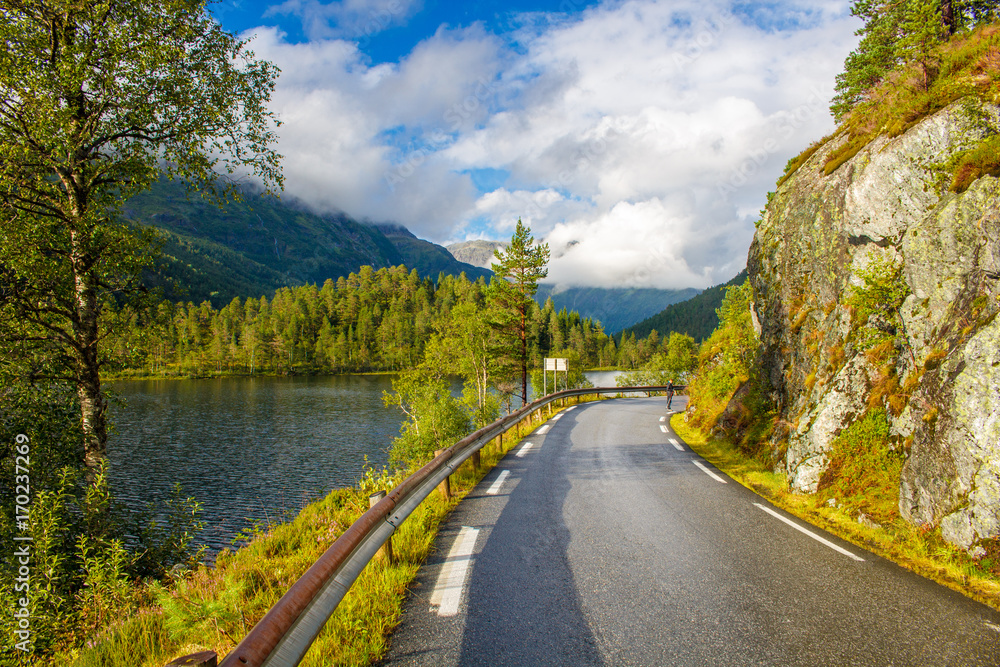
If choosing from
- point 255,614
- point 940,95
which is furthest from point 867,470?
point 255,614

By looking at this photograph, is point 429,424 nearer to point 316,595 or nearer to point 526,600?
point 526,600

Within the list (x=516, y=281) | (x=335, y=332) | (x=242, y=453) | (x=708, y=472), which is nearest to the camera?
(x=708, y=472)

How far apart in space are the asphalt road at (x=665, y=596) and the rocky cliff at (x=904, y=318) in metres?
1.37

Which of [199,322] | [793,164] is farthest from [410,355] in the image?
[793,164]

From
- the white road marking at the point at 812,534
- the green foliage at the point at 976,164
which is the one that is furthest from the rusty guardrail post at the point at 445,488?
the green foliage at the point at 976,164

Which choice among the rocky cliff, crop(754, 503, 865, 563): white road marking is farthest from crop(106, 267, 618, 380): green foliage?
crop(754, 503, 865, 563): white road marking

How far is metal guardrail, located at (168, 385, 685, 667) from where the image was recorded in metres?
2.22

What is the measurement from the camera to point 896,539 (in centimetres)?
534

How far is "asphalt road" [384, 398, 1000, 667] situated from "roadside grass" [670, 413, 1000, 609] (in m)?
0.23

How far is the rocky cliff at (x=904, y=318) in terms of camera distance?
5094mm

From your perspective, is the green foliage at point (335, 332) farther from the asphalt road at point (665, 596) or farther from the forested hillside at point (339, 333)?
the asphalt road at point (665, 596)

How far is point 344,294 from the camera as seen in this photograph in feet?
466

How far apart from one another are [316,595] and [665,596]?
2823 millimetres

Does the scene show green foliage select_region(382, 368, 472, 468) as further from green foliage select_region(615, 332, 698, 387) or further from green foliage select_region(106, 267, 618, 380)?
green foliage select_region(106, 267, 618, 380)
